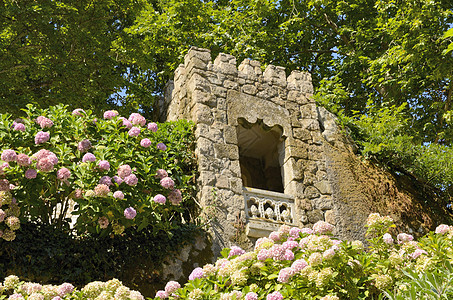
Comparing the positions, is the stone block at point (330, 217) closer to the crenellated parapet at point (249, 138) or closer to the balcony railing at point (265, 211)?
the crenellated parapet at point (249, 138)

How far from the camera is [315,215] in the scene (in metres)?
8.08

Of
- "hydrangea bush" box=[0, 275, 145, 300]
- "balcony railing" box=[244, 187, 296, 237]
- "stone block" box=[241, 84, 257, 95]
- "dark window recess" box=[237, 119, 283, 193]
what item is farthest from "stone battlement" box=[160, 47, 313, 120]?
"hydrangea bush" box=[0, 275, 145, 300]

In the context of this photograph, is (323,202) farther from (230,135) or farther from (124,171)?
(124,171)

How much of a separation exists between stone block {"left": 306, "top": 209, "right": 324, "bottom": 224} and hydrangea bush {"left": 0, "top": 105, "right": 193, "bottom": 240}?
224cm

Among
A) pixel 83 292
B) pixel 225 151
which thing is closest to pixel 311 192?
pixel 225 151

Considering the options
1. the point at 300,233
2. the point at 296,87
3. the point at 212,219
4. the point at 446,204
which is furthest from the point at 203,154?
the point at 446,204

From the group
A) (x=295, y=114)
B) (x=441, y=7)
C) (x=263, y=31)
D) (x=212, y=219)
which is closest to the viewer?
(x=212, y=219)

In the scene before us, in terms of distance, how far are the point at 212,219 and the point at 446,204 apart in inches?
194

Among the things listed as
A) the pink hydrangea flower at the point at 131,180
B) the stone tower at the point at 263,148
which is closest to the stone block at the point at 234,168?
the stone tower at the point at 263,148

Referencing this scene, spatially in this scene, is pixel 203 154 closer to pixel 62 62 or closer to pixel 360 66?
pixel 62 62

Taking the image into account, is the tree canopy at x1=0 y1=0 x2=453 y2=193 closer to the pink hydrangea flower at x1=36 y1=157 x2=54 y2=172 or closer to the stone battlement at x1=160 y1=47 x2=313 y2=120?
the stone battlement at x1=160 y1=47 x2=313 y2=120

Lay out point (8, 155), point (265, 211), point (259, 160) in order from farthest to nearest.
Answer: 1. point (259, 160)
2. point (265, 211)
3. point (8, 155)

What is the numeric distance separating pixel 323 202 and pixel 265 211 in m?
1.07

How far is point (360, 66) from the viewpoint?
14.0m
